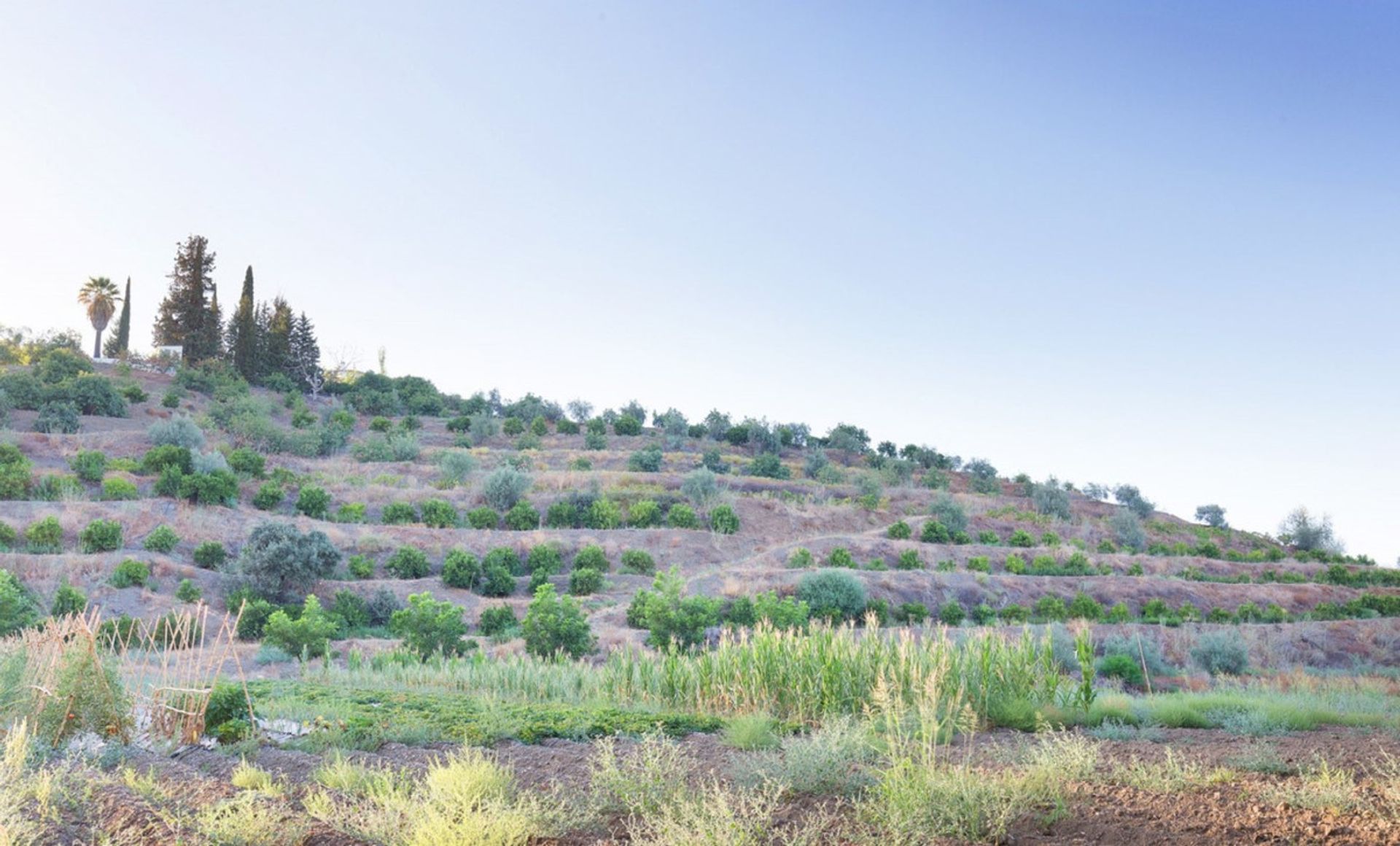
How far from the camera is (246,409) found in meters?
37.7

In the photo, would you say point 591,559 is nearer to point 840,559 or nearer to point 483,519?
point 483,519

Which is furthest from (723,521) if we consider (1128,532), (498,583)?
(1128,532)

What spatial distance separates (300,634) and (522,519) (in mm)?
12847

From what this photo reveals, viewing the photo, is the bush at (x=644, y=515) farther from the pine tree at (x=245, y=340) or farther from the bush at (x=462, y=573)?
the pine tree at (x=245, y=340)

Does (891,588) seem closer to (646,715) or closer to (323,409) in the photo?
(646,715)

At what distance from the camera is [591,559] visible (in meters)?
22.5

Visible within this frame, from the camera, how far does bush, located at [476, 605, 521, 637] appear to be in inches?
669

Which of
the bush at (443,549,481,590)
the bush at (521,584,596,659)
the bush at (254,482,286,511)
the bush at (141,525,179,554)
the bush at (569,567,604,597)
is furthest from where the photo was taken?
the bush at (254,482,286,511)

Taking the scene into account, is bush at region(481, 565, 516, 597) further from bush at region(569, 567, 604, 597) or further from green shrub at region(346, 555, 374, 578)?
green shrub at region(346, 555, 374, 578)

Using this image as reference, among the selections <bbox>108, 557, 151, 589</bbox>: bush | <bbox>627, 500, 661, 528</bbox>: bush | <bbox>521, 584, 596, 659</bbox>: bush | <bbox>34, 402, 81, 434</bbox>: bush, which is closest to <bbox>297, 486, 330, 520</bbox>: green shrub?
<bbox>108, 557, 151, 589</bbox>: bush

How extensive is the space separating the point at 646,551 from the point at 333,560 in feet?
25.3

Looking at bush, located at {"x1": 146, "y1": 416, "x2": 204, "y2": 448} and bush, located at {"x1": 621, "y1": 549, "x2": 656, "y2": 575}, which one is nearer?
bush, located at {"x1": 621, "y1": 549, "x2": 656, "y2": 575}

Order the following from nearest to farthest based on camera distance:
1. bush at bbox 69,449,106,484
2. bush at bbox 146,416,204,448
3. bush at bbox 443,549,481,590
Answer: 1. bush at bbox 443,549,481,590
2. bush at bbox 69,449,106,484
3. bush at bbox 146,416,204,448

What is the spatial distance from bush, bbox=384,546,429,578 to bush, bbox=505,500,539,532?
4.87 m
